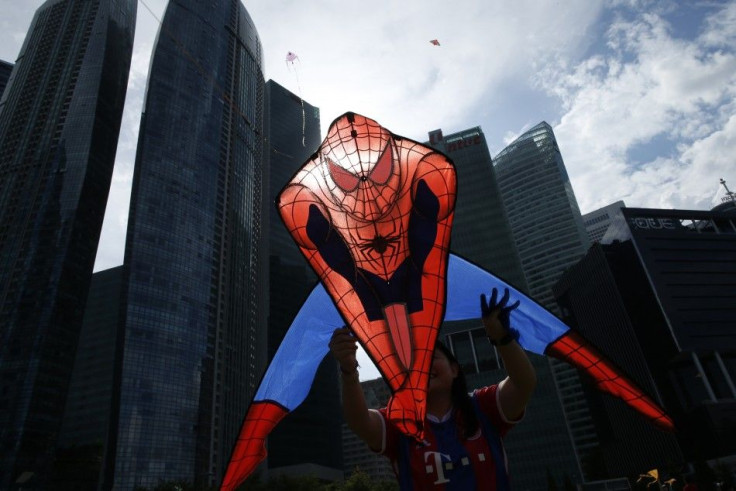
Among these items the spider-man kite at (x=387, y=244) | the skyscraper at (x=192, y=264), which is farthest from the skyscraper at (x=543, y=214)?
the spider-man kite at (x=387, y=244)

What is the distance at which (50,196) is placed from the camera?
279ft

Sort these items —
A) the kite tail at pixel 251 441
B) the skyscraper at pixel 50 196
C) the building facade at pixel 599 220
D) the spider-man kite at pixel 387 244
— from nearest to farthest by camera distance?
the spider-man kite at pixel 387 244
the kite tail at pixel 251 441
the skyscraper at pixel 50 196
the building facade at pixel 599 220

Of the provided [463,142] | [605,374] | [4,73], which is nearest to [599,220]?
[463,142]

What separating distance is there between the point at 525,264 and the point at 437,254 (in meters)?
165

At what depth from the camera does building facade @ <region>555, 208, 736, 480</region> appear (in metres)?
68.2

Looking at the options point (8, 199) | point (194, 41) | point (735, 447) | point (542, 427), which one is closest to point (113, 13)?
point (194, 41)

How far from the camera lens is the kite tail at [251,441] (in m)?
5.10

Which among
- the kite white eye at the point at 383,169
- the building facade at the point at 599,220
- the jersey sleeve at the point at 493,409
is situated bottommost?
the jersey sleeve at the point at 493,409

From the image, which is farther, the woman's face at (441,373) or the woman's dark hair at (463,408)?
the woman's face at (441,373)

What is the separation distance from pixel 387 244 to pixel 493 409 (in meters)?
1.63

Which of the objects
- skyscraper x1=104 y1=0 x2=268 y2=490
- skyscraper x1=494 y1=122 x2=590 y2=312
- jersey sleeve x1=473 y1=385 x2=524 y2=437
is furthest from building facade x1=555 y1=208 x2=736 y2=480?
jersey sleeve x1=473 y1=385 x2=524 y2=437

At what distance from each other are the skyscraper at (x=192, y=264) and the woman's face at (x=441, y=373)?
64314 millimetres

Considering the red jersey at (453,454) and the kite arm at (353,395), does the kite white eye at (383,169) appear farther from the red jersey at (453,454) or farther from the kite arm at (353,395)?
the red jersey at (453,454)

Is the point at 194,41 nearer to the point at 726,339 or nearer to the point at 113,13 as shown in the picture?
the point at 113,13
